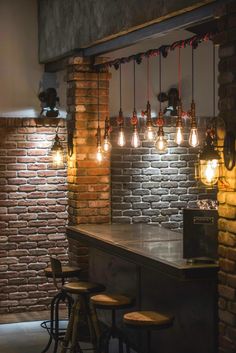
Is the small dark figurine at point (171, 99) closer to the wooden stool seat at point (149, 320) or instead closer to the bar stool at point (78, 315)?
the bar stool at point (78, 315)

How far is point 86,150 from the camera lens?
25.6ft

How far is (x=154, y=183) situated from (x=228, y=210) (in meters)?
4.04

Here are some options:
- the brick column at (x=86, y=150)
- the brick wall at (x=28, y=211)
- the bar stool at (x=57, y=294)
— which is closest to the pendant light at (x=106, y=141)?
the brick column at (x=86, y=150)

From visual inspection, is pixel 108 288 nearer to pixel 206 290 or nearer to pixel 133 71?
pixel 206 290

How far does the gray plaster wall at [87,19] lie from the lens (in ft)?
19.1

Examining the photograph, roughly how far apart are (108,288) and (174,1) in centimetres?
298

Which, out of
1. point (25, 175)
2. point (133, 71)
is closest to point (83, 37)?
point (133, 71)

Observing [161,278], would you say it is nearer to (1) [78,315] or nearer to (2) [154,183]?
(1) [78,315]

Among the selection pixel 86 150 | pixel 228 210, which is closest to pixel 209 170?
pixel 228 210

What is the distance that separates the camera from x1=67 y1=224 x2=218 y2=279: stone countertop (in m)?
5.06

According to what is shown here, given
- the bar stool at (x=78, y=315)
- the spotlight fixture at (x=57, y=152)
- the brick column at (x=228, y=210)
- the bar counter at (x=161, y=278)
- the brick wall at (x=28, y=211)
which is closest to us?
the brick column at (x=228, y=210)

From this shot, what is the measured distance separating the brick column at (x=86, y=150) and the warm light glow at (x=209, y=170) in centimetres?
281

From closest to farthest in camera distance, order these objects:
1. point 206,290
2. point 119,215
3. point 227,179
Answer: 1. point 227,179
2. point 206,290
3. point 119,215

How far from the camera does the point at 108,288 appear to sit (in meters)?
7.23
